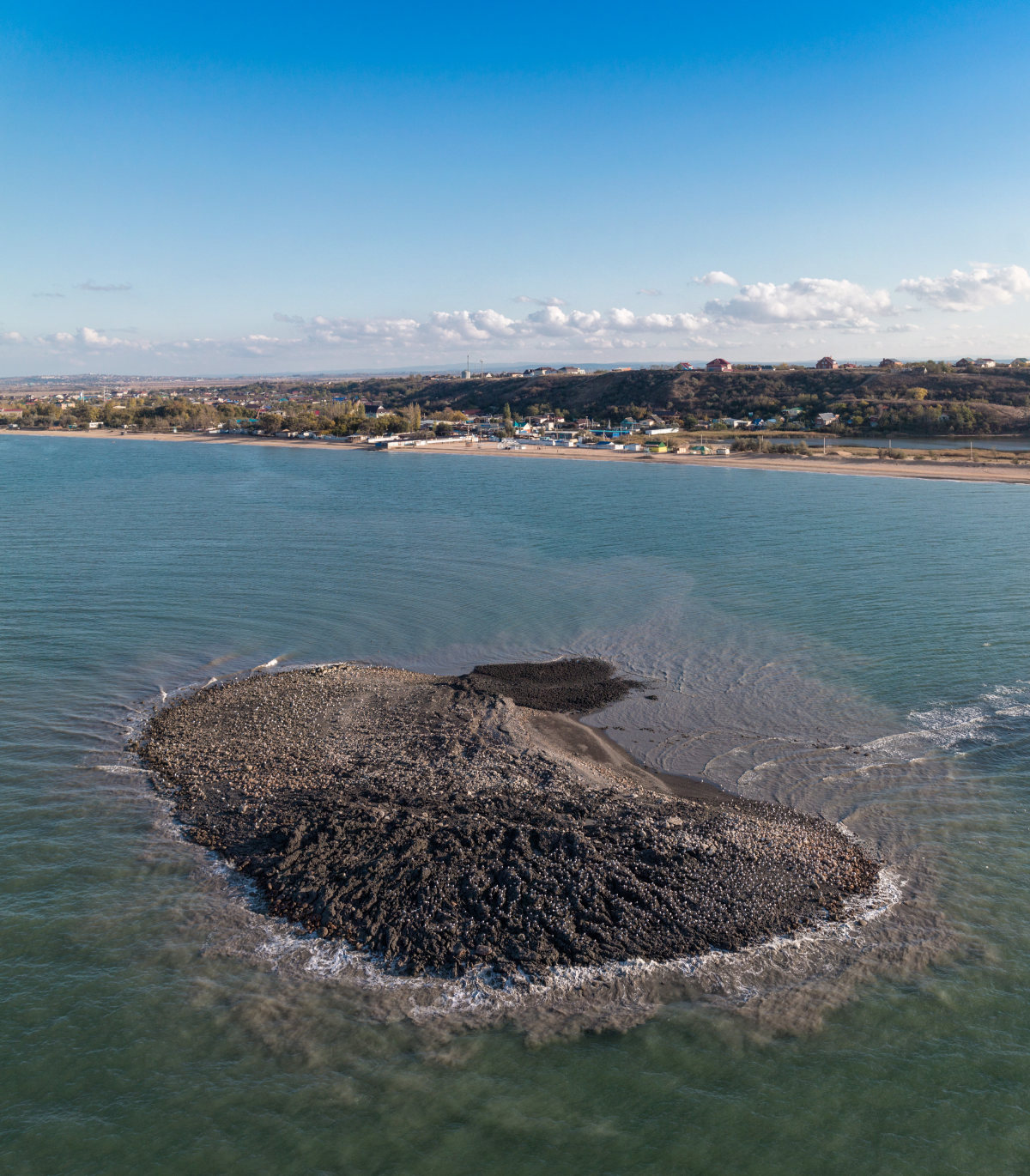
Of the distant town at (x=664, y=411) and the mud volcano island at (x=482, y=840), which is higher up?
the distant town at (x=664, y=411)

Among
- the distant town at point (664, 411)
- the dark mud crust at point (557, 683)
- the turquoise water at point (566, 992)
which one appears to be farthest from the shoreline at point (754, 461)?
the dark mud crust at point (557, 683)

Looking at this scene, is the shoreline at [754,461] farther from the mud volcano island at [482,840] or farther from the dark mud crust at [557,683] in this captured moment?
the mud volcano island at [482,840]

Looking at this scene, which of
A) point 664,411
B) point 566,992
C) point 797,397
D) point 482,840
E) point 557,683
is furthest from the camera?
point 664,411

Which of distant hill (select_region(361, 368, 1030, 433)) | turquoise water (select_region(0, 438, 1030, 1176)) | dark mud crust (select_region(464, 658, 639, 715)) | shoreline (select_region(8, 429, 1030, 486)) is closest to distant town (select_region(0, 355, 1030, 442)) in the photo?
distant hill (select_region(361, 368, 1030, 433))

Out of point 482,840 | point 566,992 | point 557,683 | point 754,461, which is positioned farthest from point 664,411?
point 566,992

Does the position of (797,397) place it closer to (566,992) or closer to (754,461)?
(754,461)

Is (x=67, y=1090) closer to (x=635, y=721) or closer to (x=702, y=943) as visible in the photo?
(x=702, y=943)

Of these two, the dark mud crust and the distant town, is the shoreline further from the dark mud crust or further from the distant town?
the dark mud crust
